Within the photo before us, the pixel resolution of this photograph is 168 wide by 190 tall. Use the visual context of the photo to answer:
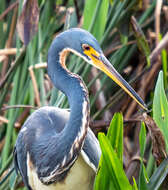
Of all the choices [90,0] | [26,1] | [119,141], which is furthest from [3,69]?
[119,141]

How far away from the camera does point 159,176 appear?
1335 millimetres

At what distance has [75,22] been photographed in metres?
2.27

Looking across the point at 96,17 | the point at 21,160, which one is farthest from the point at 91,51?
the point at 21,160

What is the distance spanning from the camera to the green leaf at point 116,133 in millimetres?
1375

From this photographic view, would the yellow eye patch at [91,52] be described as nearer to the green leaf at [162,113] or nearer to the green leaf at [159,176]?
the green leaf at [162,113]

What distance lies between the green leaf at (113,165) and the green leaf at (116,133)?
0.27 feet

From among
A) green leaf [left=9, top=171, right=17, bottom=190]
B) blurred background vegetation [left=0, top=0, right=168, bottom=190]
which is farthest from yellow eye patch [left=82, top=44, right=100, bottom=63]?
green leaf [left=9, top=171, right=17, bottom=190]

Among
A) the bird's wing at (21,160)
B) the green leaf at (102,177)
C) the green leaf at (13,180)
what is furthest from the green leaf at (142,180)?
the green leaf at (13,180)

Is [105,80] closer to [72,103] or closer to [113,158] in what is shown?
[72,103]

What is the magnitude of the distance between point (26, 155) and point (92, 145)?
0.82 ft

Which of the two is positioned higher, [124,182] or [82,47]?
[82,47]

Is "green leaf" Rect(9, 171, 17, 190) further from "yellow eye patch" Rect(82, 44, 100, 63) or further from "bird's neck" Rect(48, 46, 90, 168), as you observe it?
"yellow eye patch" Rect(82, 44, 100, 63)

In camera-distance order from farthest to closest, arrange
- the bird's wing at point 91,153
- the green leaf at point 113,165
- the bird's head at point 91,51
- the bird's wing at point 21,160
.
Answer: the bird's wing at point 21,160, the bird's wing at point 91,153, the bird's head at point 91,51, the green leaf at point 113,165

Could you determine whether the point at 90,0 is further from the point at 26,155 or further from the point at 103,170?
the point at 103,170
